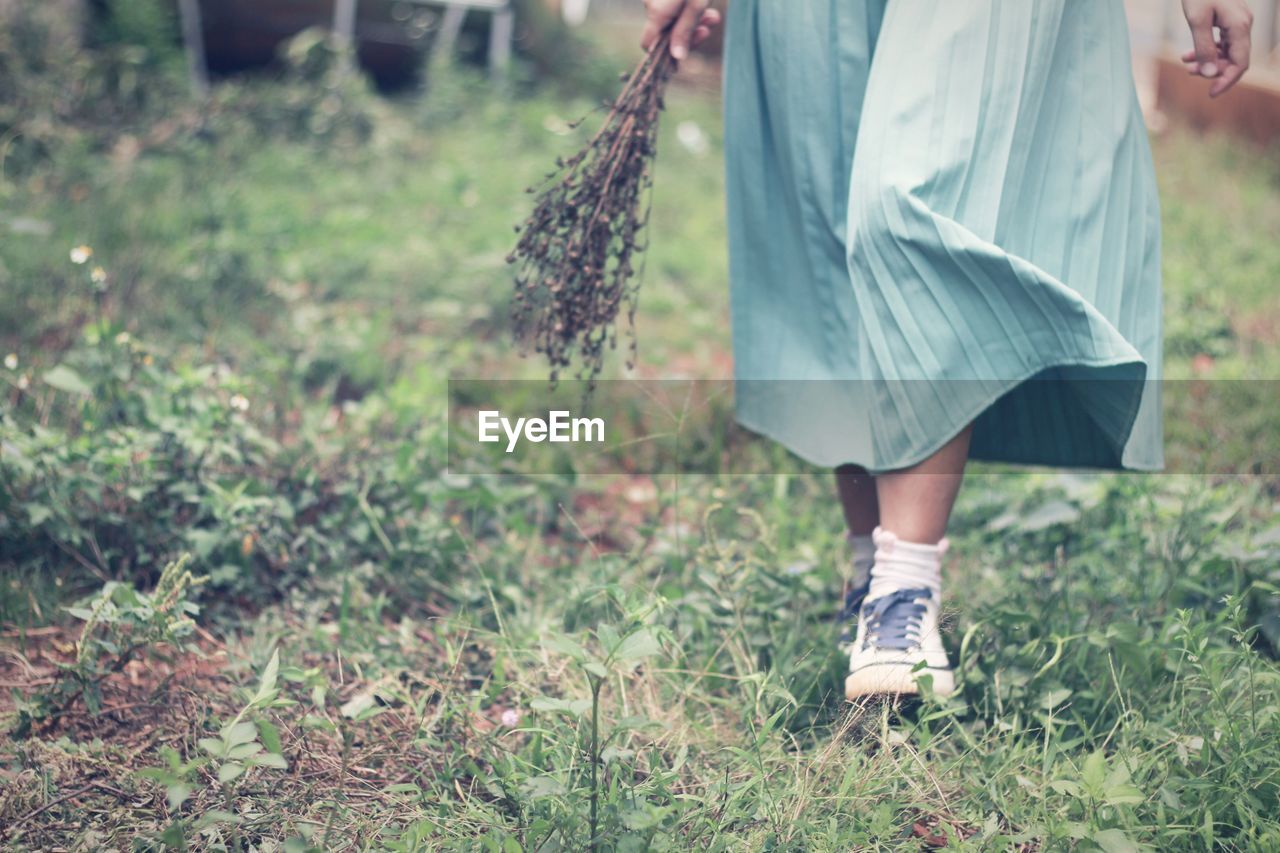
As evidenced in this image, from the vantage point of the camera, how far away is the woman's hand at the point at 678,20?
1.78 metres

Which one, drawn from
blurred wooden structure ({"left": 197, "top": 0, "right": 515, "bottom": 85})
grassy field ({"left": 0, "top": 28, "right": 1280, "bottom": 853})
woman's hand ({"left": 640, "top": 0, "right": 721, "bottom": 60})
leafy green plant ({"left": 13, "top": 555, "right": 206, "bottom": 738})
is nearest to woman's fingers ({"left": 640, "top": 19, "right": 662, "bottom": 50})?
woman's hand ({"left": 640, "top": 0, "right": 721, "bottom": 60})

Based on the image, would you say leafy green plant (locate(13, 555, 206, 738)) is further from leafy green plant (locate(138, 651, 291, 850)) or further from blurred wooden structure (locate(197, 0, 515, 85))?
blurred wooden structure (locate(197, 0, 515, 85))

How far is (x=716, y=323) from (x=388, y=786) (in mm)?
2366

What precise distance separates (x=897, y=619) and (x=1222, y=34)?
1.00m

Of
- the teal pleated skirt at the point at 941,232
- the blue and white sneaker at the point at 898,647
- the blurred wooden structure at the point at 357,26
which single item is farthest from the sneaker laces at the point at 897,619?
the blurred wooden structure at the point at 357,26

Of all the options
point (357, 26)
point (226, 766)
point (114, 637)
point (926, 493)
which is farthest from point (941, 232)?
point (357, 26)

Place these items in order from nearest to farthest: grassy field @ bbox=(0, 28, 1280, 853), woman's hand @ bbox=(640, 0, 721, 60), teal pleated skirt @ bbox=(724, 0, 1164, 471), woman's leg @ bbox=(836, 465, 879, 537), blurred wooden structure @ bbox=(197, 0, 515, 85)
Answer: grassy field @ bbox=(0, 28, 1280, 853), teal pleated skirt @ bbox=(724, 0, 1164, 471), woman's hand @ bbox=(640, 0, 721, 60), woman's leg @ bbox=(836, 465, 879, 537), blurred wooden structure @ bbox=(197, 0, 515, 85)

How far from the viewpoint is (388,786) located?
146cm

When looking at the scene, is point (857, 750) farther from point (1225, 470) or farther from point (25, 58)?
point (25, 58)

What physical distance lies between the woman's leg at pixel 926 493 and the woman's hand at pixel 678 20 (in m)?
0.73

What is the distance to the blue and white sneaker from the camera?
1.55m

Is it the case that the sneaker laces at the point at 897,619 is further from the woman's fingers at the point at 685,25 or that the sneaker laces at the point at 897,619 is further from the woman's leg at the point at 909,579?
the woman's fingers at the point at 685,25

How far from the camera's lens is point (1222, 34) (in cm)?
173

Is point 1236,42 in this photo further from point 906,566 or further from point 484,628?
point 484,628
